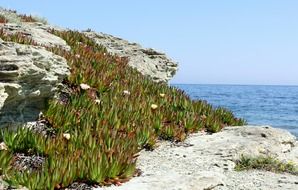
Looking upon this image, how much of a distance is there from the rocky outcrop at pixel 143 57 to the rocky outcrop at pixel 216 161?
8.07 meters

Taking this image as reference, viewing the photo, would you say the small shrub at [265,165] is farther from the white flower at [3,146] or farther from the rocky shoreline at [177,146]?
the white flower at [3,146]

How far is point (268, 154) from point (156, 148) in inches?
87.3

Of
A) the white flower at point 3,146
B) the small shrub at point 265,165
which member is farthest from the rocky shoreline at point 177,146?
the white flower at point 3,146

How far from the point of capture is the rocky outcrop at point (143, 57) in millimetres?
19147

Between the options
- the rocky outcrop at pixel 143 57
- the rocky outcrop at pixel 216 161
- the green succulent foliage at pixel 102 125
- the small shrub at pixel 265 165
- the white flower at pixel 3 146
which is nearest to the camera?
the green succulent foliage at pixel 102 125

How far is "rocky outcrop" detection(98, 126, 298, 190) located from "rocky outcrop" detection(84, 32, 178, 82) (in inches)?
318

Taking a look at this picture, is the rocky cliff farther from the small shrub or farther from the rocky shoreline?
the small shrub

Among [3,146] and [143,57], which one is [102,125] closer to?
[3,146]

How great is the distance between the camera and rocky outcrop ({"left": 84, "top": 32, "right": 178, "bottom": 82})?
19.1 metres

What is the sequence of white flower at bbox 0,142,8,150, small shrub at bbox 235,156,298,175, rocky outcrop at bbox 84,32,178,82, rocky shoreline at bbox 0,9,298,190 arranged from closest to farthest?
1. rocky shoreline at bbox 0,9,298,190
2. white flower at bbox 0,142,8,150
3. small shrub at bbox 235,156,298,175
4. rocky outcrop at bbox 84,32,178,82

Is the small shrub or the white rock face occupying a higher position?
the white rock face

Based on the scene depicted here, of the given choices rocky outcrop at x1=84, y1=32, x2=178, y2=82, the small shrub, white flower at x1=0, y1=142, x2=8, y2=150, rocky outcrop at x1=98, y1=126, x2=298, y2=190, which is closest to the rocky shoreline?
rocky outcrop at x1=98, y1=126, x2=298, y2=190

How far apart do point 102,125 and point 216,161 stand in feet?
7.29

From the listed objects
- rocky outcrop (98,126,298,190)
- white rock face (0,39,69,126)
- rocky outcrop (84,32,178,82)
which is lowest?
rocky outcrop (98,126,298,190)
